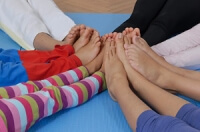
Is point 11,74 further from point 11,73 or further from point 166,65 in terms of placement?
point 166,65

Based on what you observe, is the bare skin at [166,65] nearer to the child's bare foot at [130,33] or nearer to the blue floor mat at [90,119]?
the child's bare foot at [130,33]

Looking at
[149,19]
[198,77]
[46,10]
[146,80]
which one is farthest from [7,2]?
[198,77]

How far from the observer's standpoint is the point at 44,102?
3.15 feet

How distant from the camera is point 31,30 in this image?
4.68 feet

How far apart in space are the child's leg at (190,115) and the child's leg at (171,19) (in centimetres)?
54

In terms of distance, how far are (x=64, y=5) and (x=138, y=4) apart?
77 centimetres

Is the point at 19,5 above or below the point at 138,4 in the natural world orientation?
above

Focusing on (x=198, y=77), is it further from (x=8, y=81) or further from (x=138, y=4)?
(x=8, y=81)

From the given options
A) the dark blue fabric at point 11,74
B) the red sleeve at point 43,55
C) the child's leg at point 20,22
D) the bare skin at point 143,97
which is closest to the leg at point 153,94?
the bare skin at point 143,97

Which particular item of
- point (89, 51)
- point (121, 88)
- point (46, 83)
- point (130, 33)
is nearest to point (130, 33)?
point (130, 33)

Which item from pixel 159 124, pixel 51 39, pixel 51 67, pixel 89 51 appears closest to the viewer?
pixel 159 124

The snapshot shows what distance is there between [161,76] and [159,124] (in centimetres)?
30

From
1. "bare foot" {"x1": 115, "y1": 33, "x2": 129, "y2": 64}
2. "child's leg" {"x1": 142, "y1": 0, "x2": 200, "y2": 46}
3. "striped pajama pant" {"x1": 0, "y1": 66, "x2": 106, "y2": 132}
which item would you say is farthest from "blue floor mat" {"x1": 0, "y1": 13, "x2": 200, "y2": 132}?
"child's leg" {"x1": 142, "y1": 0, "x2": 200, "y2": 46}

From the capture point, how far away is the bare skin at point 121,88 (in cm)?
94
